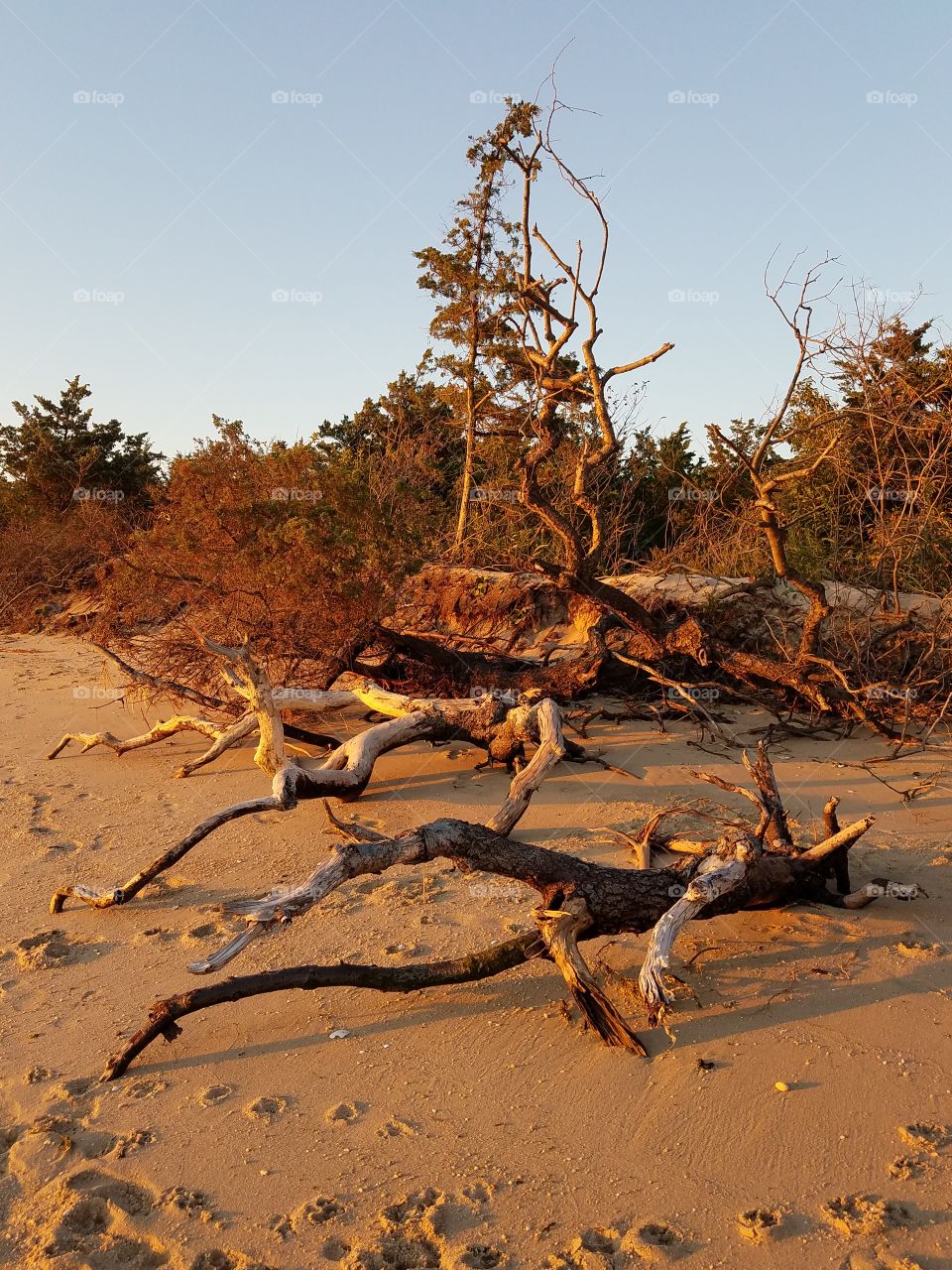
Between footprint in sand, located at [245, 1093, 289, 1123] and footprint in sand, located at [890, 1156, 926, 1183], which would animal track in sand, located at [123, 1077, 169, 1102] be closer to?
footprint in sand, located at [245, 1093, 289, 1123]

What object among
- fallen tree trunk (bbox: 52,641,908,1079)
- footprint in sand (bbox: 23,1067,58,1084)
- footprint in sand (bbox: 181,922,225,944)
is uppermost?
fallen tree trunk (bbox: 52,641,908,1079)

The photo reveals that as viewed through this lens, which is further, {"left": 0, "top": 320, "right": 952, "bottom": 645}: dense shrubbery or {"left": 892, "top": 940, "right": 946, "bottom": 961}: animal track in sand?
{"left": 0, "top": 320, "right": 952, "bottom": 645}: dense shrubbery

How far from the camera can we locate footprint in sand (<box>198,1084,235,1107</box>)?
2.97 metres

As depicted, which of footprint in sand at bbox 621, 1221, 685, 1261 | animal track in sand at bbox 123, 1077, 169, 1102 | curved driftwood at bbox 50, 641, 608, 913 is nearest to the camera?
footprint in sand at bbox 621, 1221, 685, 1261

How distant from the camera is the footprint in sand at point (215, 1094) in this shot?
2967 millimetres

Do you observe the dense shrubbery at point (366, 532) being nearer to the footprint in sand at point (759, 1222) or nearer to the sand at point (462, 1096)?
the sand at point (462, 1096)

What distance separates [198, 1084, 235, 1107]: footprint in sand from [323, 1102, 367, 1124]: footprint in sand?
0.37 m

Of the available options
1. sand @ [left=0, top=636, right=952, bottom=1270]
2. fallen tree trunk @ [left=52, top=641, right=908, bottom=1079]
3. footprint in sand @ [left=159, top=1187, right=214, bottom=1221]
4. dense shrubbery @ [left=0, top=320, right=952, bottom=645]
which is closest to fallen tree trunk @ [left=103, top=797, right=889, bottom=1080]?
fallen tree trunk @ [left=52, top=641, right=908, bottom=1079]

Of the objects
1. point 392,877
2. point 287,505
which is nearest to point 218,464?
point 287,505

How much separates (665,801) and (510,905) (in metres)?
1.73

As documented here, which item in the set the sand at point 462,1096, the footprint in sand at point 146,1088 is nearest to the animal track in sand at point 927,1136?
the sand at point 462,1096

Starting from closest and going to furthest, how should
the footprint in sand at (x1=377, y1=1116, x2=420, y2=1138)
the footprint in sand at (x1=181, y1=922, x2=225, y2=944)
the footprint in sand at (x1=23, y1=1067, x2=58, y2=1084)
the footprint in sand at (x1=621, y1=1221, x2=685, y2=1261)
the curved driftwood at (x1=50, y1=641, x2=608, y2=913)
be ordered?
the footprint in sand at (x1=621, y1=1221, x2=685, y2=1261) < the footprint in sand at (x1=377, y1=1116, x2=420, y2=1138) < the footprint in sand at (x1=23, y1=1067, x2=58, y2=1084) < the footprint in sand at (x1=181, y1=922, x2=225, y2=944) < the curved driftwood at (x1=50, y1=641, x2=608, y2=913)

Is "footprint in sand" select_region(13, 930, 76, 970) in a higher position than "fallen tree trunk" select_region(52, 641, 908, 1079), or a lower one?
lower

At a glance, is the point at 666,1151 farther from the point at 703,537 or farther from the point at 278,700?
the point at 703,537
